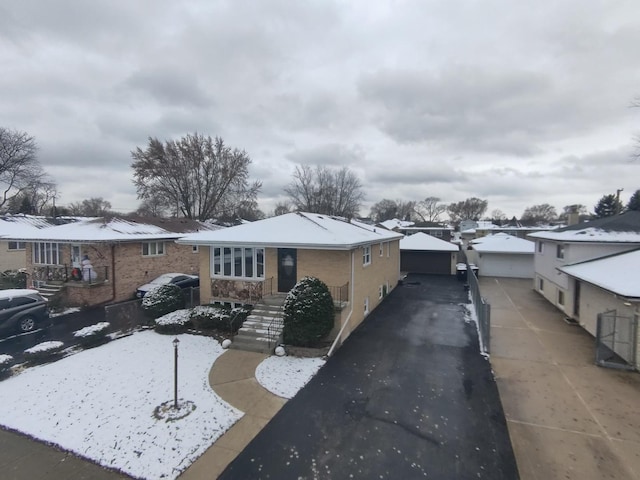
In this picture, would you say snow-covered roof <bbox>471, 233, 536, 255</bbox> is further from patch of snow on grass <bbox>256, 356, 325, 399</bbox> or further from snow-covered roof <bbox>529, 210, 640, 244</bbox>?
patch of snow on grass <bbox>256, 356, 325, 399</bbox>

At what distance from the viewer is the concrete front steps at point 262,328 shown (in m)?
10.5

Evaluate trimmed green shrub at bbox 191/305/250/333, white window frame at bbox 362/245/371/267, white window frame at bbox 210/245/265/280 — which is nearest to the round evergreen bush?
trimmed green shrub at bbox 191/305/250/333

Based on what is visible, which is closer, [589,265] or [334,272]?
[334,272]

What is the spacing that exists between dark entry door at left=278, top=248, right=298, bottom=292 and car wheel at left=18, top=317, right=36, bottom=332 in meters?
10.0

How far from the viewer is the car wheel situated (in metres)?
12.4

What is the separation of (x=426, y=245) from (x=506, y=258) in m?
6.58

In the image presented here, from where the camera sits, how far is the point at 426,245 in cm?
2836

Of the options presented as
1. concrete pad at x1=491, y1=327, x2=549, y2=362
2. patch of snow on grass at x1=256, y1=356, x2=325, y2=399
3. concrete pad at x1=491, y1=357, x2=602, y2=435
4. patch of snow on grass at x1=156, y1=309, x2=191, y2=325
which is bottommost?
concrete pad at x1=491, y1=327, x2=549, y2=362

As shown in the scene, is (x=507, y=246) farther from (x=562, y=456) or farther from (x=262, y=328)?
(x=562, y=456)

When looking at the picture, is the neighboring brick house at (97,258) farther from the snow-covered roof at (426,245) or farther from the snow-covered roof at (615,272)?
the snow-covered roof at (615,272)

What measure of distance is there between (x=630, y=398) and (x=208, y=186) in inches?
1460

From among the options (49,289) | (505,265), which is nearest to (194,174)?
(49,289)

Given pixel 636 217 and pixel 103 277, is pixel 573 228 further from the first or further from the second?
pixel 103 277

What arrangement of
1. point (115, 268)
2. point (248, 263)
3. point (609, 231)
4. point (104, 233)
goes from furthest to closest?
1. point (115, 268)
2. point (104, 233)
3. point (609, 231)
4. point (248, 263)
